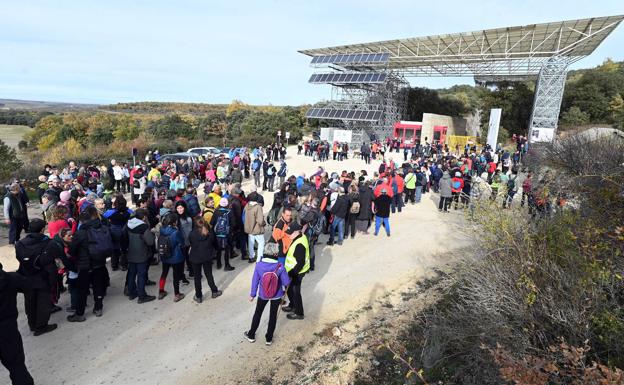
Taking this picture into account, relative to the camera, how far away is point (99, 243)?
5055mm

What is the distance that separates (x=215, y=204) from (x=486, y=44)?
92.2 feet

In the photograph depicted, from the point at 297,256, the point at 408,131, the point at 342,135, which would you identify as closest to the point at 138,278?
the point at 297,256

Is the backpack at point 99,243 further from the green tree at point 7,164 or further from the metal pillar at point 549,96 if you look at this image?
the metal pillar at point 549,96

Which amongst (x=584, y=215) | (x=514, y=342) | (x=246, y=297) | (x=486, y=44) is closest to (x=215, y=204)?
(x=246, y=297)

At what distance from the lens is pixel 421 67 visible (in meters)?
33.2

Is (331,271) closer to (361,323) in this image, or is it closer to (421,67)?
(361,323)

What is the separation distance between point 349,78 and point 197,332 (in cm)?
2838

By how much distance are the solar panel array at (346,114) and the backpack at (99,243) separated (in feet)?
85.8

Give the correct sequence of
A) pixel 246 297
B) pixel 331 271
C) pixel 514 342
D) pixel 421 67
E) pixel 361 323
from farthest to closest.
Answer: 1. pixel 421 67
2. pixel 331 271
3. pixel 246 297
4. pixel 361 323
5. pixel 514 342

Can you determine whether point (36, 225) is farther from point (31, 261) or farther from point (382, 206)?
point (382, 206)

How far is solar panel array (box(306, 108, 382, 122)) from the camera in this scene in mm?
29641

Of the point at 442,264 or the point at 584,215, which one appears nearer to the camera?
the point at 584,215

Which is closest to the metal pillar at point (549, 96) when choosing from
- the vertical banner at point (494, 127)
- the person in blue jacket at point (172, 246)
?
the vertical banner at point (494, 127)

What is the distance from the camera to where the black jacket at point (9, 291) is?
3398mm
